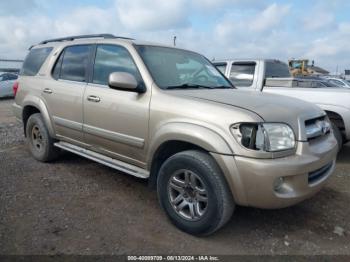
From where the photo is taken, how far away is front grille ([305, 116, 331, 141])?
10.3 feet

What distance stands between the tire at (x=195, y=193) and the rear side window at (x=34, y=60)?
3.06 metres

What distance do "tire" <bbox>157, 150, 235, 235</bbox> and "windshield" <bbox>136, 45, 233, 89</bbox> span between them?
0.91 m

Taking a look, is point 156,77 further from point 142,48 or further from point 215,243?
point 215,243

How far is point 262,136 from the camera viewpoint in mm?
2760

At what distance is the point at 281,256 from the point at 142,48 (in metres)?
2.60

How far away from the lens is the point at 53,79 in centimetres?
482

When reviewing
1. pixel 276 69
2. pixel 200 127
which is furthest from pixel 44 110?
pixel 276 69

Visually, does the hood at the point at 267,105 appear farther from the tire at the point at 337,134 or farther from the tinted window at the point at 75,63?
the tire at the point at 337,134

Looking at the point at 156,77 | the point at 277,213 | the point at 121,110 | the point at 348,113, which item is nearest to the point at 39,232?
the point at 121,110

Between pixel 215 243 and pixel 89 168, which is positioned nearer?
pixel 215 243

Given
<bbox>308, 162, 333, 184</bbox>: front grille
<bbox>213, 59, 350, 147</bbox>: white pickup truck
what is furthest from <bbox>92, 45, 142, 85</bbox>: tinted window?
<bbox>213, 59, 350, 147</bbox>: white pickup truck

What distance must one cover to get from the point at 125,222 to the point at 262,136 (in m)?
1.63

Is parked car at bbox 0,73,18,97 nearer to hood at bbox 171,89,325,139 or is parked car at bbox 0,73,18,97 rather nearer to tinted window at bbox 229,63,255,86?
tinted window at bbox 229,63,255,86

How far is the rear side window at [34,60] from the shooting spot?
17.0ft
